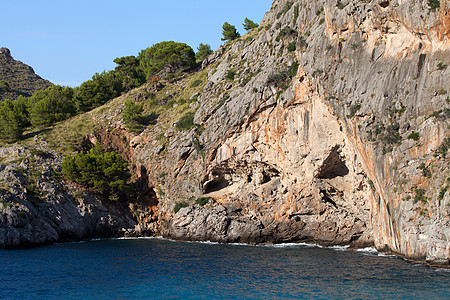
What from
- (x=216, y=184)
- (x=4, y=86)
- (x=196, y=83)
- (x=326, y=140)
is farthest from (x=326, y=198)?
(x=4, y=86)

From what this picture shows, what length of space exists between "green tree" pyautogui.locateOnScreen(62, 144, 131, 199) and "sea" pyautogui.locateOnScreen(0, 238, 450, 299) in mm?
15138

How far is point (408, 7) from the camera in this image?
30656 millimetres

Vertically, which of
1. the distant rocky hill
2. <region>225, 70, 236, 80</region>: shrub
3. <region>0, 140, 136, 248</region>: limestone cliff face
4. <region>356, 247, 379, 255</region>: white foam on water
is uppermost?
the distant rocky hill

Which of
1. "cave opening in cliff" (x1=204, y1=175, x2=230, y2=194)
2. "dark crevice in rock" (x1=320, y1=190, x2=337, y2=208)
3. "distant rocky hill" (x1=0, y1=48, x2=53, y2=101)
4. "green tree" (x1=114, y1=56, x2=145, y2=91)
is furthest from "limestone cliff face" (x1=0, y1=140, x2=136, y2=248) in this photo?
"distant rocky hill" (x1=0, y1=48, x2=53, y2=101)

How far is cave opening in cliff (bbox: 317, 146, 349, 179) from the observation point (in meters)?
40.9

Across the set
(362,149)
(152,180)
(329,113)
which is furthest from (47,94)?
(362,149)

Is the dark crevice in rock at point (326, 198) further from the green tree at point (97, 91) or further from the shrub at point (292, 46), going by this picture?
the green tree at point (97, 91)

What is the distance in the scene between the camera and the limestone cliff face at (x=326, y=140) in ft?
96.2

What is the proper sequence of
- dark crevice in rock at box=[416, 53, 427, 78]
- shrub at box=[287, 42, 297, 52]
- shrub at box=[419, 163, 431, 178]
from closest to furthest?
shrub at box=[419, 163, 431, 178], dark crevice in rock at box=[416, 53, 427, 78], shrub at box=[287, 42, 297, 52]

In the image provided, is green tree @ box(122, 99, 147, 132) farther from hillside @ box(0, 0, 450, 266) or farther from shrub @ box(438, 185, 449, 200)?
shrub @ box(438, 185, 449, 200)

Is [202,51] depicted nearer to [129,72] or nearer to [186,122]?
[129,72]

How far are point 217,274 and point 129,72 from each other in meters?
71.4

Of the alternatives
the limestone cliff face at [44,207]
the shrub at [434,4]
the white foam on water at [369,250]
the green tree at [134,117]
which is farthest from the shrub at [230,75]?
the shrub at [434,4]

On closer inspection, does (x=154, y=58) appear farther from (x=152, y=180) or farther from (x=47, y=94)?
(x=152, y=180)
